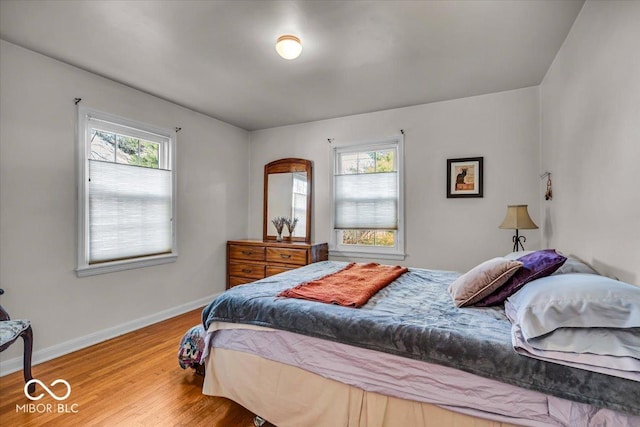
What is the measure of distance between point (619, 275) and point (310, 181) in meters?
3.35

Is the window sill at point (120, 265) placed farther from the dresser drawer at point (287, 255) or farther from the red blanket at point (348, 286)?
the red blanket at point (348, 286)

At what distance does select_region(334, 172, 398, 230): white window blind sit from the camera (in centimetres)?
383

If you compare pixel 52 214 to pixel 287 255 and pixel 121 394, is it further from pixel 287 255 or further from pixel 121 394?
pixel 287 255

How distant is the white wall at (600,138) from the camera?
4.61 ft

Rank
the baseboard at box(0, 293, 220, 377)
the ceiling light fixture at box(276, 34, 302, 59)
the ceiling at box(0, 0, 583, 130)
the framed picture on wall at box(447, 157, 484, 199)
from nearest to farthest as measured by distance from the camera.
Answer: the ceiling at box(0, 0, 583, 130)
the ceiling light fixture at box(276, 34, 302, 59)
the baseboard at box(0, 293, 220, 377)
the framed picture on wall at box(447, 157, 484, 199)

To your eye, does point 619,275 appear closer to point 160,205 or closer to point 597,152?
point 597,152

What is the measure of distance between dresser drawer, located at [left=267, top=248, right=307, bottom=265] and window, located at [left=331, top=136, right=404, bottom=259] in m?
0.54

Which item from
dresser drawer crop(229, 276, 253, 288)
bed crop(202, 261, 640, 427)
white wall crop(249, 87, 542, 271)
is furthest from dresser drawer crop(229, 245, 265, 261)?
bed crop(202, 261, 640, 427)

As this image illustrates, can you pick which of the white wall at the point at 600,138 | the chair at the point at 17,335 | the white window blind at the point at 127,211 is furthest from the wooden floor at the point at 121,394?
the white wall at the point at 600,138

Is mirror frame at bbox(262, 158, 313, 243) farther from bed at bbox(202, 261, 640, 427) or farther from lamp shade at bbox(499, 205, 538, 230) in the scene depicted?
lamp shade at bbox(499, 205, 538, 230)

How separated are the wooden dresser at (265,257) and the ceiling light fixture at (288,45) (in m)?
2.24

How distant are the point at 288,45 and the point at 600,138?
2.04m

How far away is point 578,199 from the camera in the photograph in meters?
2.08

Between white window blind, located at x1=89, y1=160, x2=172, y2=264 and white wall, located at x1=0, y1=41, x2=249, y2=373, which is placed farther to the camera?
white window blind, located at x1=89, y1=160, x2=172, y2=264
